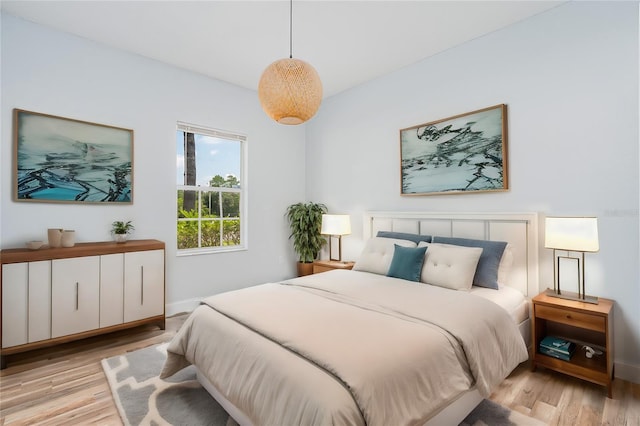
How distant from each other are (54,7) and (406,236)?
3823 millimetres

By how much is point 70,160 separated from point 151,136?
0.81 m

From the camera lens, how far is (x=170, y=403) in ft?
6.59

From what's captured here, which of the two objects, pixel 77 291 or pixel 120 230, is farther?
pixel 120 230

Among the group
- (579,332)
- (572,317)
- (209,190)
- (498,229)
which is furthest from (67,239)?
(579,332)

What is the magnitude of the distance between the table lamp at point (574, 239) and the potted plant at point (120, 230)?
151 inches

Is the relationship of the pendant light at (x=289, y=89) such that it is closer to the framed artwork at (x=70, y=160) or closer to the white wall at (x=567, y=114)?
the white wall at (x=567, y=114)

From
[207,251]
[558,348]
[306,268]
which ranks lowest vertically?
[558,348]

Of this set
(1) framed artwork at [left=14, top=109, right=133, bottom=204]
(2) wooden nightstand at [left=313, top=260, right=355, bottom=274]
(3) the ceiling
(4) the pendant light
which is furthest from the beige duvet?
(3) the ceiling

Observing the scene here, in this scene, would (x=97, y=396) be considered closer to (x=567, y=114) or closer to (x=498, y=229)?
(x=498, y=229)

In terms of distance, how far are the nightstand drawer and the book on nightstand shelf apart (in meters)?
0.20

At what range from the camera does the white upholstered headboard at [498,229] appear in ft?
8.83

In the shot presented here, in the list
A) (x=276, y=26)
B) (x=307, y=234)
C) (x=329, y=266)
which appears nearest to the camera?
(x=276, y=26)

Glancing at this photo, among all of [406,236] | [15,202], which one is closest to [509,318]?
[406,236]

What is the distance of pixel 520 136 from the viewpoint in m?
2.82
